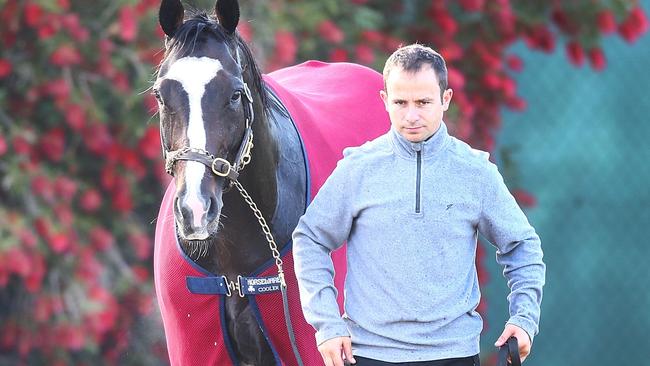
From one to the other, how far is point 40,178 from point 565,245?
8.47ft

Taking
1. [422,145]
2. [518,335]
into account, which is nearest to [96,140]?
[422,145]

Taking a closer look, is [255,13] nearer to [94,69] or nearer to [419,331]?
[94,69]

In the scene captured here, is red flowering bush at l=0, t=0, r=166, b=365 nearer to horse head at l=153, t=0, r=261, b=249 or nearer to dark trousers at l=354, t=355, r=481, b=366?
horse head at l=153, t=0, r=261, b=249

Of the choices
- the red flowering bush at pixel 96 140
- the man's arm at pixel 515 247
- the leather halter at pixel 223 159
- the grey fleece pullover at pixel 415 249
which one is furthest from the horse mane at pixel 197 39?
the red flowering bush at pixel 96 140

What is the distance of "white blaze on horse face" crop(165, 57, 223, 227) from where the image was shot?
2.68 meters

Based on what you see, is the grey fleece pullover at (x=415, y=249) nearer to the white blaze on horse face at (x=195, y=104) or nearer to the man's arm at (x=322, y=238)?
the man's arm at (x=322, y=238)

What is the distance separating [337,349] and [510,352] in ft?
1.11

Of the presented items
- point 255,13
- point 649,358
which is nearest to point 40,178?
point 255,13

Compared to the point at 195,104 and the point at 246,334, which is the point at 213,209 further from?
the point at 246,334

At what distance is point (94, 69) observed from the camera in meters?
5.02

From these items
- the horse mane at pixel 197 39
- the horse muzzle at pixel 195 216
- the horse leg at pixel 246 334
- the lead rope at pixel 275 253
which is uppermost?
the horse mane at pixel 197 39

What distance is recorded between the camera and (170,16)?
2.96 m

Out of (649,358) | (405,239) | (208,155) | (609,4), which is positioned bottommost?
(649,358)

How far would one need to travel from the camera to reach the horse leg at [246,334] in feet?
10.3
